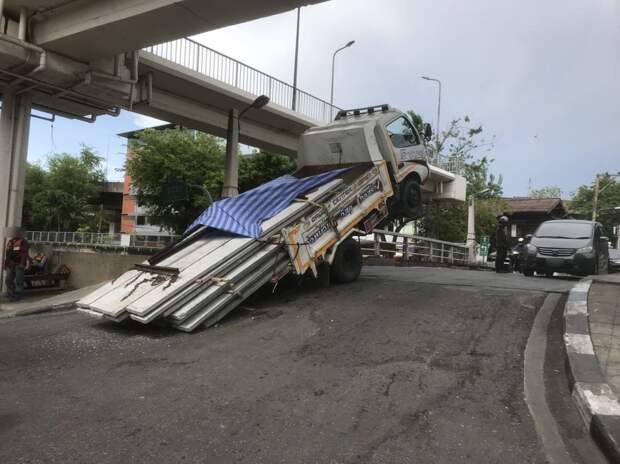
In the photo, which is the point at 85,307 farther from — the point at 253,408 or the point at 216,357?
the point at 253,408

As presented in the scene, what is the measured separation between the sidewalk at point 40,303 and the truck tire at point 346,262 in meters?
4.71

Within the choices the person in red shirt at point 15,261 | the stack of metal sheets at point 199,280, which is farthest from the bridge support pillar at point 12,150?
the stack of metal sheets at point 199,280

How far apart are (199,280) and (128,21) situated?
230 inches

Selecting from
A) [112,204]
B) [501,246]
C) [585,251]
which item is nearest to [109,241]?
[501,246]

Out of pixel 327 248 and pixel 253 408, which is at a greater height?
pixel 327 248

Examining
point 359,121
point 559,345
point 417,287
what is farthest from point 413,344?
point 359,121

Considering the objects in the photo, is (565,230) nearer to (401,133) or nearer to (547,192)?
(401,133)

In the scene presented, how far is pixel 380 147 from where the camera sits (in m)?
9.41

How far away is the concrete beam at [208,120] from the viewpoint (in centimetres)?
1557

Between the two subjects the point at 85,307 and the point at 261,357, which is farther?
the point at 85,307

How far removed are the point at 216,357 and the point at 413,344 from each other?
2.14 m

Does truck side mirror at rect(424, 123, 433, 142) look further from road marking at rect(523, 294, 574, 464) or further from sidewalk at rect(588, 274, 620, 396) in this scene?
road marking at rect(523, 294, 574, 464)

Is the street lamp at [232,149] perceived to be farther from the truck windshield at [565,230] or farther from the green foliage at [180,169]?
the truck windshield at [565,230]

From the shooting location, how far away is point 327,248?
784 centimetres
